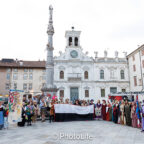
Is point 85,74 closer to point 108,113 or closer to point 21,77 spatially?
point 21,77

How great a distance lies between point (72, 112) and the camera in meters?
12.0

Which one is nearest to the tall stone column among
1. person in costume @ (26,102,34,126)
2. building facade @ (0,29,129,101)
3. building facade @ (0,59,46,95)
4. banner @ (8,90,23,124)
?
person in costume @ (26,102,34,126)

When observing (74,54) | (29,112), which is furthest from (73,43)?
(29,112)

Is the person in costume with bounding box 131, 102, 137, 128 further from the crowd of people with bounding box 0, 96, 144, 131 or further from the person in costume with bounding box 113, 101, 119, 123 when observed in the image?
the person in costume with bounding box 113, 101, 119, 123

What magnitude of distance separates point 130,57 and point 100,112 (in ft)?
77.8

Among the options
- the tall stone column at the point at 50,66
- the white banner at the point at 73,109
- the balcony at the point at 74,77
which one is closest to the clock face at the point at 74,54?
the balcony at the point at 74,77

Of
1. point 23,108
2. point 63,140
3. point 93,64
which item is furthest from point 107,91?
point 63,140

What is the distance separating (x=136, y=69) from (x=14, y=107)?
87.9 feet

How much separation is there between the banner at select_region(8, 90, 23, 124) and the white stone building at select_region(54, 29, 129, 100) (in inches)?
786

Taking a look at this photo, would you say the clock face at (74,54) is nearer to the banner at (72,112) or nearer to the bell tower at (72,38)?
the bell tower at (72,38)

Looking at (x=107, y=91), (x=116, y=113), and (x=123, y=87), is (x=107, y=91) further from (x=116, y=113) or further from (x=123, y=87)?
(x=116, y=113)

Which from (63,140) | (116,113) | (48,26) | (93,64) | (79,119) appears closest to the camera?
(63,140)

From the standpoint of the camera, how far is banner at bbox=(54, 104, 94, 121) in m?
11.6

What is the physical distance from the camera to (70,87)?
30578 mm
